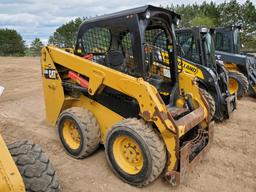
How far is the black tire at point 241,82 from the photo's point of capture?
7.92 m

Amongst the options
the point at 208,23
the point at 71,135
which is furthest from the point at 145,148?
the point at 208,23

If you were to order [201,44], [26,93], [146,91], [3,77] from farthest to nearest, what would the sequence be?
[3,77] → [26,93] → [201,44] → [146,91]

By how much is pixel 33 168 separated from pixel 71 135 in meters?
2.06

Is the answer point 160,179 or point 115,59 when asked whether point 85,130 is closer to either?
point 115,59

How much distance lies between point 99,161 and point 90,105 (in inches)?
31.6

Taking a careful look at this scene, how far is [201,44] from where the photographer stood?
5906mm

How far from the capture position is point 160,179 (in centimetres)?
351

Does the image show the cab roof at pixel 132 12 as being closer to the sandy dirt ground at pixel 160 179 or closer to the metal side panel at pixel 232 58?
the sandy dirt ground at pixel 160 179

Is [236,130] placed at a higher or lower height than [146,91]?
lower

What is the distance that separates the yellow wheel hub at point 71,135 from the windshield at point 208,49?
3.34 meters

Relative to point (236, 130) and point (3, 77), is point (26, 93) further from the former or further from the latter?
point (236, 130)

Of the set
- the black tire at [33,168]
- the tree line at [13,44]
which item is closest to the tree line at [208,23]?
the tree line at [13,44]

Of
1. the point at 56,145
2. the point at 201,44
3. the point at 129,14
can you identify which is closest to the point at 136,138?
the point at 129,14

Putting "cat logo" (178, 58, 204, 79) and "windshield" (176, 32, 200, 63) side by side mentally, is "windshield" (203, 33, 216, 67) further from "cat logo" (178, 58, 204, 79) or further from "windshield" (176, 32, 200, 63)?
"cat logo" (178, 58, 204, 79)
